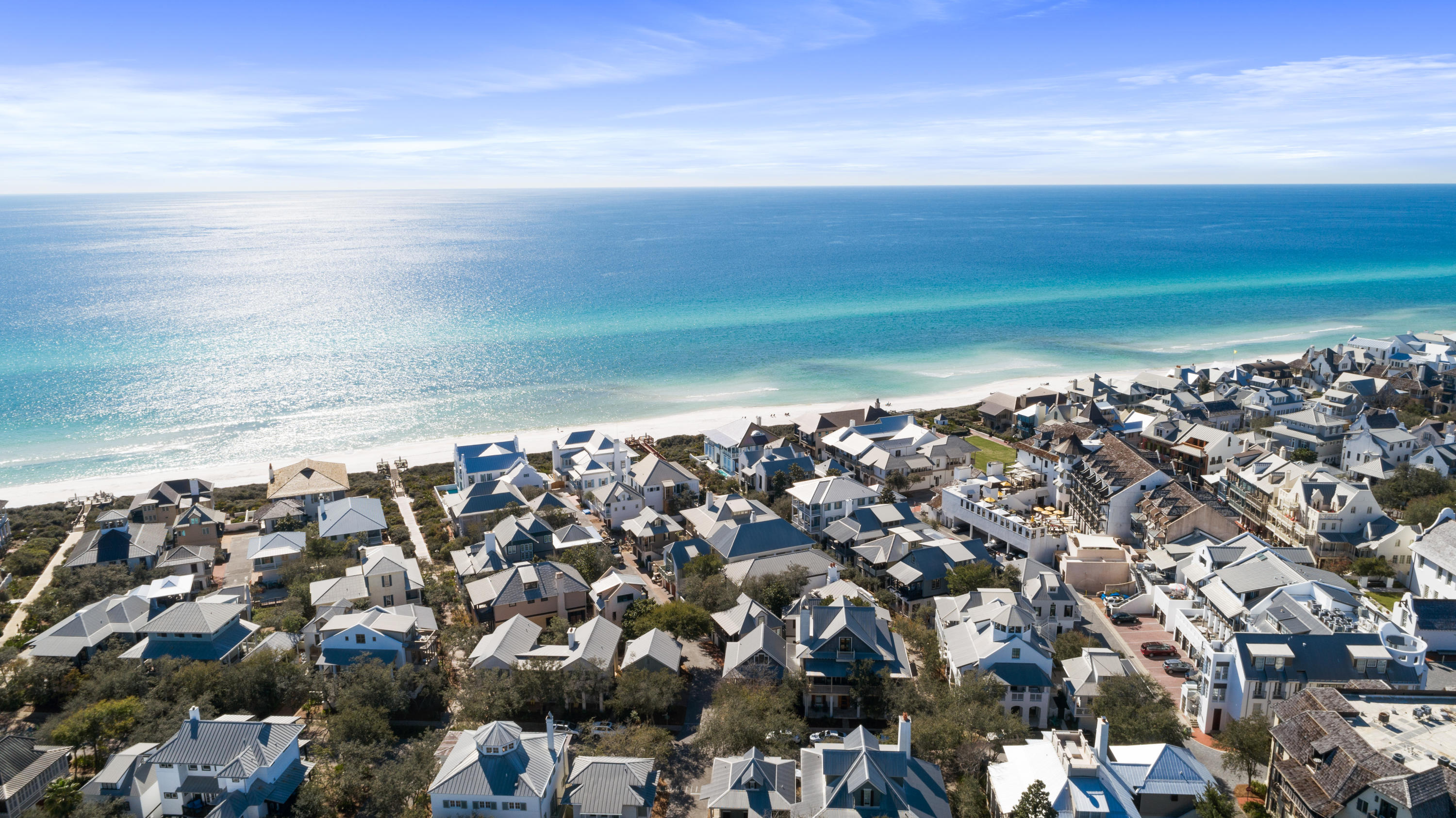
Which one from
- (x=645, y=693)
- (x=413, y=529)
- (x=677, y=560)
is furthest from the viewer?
(x=413, y=529)

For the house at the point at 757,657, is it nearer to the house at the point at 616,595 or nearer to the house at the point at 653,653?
the house at the point at 653,653

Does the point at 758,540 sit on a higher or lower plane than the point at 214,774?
lower

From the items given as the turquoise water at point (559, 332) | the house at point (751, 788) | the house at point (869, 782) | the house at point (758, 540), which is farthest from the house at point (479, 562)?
the turquoise water at point (559, 332)

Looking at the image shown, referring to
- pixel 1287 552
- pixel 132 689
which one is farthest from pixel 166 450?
pixel 1287 552

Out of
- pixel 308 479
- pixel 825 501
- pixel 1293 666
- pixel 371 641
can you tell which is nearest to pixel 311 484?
pixel 308 479

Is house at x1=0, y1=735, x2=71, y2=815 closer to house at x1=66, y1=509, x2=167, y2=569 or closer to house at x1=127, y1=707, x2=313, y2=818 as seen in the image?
house at x1=127, y1=707, x2=313, y2=818

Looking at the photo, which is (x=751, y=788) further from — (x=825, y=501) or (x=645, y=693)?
(x=825, y=501)

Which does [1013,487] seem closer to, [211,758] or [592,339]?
[211,758]
